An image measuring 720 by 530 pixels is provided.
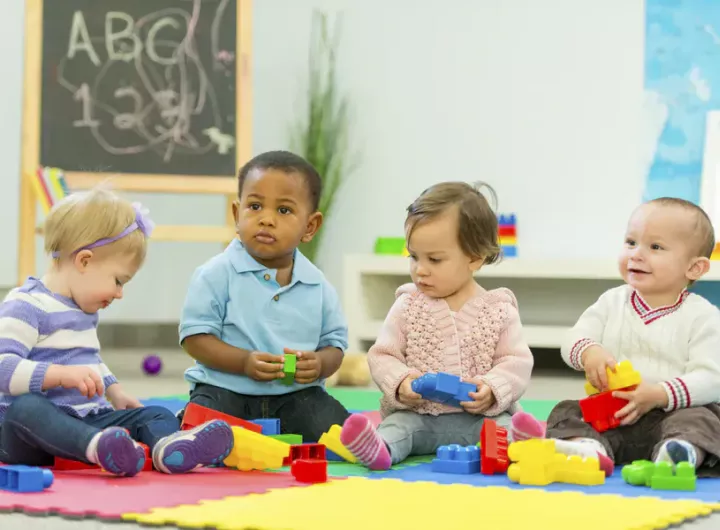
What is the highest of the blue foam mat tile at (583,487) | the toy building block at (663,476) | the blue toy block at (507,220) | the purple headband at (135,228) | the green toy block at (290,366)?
the purple headband at (135,228)

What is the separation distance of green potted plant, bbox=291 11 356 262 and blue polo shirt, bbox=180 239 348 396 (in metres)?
2.19

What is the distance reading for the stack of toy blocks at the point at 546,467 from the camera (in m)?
1.60

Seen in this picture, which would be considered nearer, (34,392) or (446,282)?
(34,392)

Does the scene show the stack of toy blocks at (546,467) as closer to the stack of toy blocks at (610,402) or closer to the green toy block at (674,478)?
the green toy block at (674,478)

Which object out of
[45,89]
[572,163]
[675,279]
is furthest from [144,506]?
[572,163]

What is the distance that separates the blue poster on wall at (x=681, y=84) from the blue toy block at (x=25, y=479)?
119 inches

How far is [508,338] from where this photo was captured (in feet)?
6.46

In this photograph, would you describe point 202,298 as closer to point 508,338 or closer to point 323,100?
point 508,338

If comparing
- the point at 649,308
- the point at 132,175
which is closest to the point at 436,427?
the point at 649,308

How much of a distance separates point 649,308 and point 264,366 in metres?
0.68

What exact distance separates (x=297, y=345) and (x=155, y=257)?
8.24 feet

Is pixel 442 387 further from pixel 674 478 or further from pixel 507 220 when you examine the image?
pixel 507 220

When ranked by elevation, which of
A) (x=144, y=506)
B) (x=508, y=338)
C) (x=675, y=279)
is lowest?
(x=144, y=506)

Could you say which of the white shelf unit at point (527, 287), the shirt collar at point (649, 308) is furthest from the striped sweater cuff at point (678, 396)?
the white shelf unit at point (527, 287)
